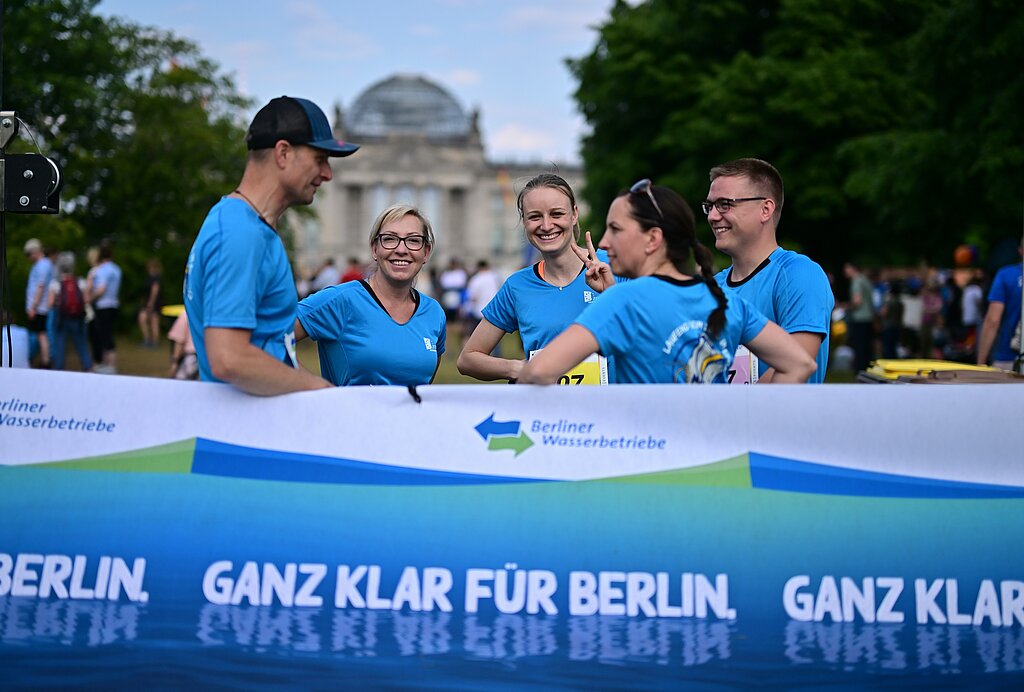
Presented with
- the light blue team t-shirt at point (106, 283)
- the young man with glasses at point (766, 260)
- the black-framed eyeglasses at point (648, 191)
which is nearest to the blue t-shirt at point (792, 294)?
the young man with glasses at point (766, 260)

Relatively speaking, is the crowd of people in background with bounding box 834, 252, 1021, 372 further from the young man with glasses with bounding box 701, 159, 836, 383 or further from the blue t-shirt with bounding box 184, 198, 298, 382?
the blue t-shirt with bounding box 184, 198, 298, 382

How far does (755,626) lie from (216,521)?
1472 mm

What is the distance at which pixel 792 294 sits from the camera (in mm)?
4766

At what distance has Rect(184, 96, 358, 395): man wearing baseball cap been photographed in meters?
3.74

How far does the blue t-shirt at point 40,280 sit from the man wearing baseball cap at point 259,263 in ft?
44.4

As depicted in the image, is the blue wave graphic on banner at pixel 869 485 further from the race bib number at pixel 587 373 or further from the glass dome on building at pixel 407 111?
the glass dome on building at pixel 407 111

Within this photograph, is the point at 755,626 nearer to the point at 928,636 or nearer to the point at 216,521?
the point at 928,636

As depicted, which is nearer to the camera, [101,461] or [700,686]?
[700,686]

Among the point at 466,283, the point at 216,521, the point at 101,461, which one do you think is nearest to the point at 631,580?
the point at 216,521

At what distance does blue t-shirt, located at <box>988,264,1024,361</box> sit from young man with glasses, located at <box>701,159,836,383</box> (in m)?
6.12

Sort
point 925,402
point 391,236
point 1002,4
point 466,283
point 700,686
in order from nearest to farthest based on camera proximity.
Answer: point 700,686, point 925,402, point 391,236, point 1002,4, point 466,283

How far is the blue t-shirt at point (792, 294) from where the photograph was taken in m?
4.73

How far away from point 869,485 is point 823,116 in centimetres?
2719

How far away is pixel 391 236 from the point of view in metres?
5.27
